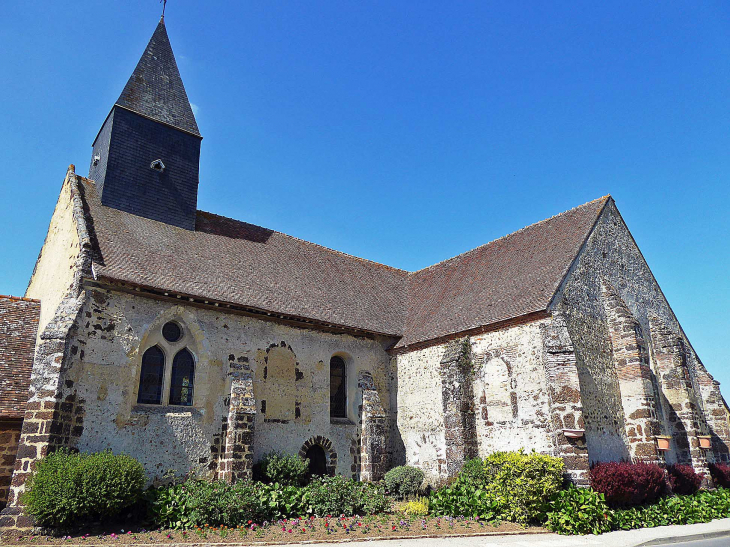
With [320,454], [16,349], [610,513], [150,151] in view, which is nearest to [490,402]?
[610,513]

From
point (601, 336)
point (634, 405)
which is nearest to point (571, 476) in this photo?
point (634, 405)

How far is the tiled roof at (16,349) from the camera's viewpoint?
41.8 ft

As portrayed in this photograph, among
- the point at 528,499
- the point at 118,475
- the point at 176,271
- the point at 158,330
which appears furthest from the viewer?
the point at 176,271

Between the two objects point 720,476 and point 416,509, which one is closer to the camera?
point 416,509

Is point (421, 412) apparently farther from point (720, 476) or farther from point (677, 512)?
point (720, 476)

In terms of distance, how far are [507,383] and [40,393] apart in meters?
12.4

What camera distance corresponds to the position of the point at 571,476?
1291cm

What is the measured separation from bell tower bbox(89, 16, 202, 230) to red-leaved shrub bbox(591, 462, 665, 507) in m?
15.2

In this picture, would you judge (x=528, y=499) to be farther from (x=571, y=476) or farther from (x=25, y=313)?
(x=25, y=313)

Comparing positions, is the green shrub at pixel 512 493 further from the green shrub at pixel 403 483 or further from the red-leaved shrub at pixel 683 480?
the red-leaved shrub at pixel 683 480

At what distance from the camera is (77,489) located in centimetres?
1045

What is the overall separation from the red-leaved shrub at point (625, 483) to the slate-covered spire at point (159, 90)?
17742 mm

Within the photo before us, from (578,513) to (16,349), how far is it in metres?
15.4

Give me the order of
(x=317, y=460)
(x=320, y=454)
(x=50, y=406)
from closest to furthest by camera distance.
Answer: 1. (x=50, y=406)
2. (x=317, y=460)
3. (x=320, y=454)
